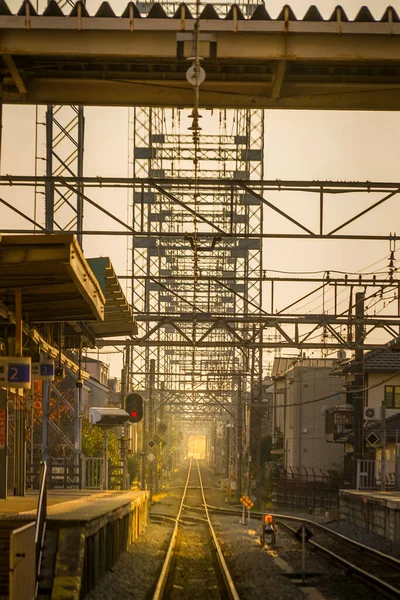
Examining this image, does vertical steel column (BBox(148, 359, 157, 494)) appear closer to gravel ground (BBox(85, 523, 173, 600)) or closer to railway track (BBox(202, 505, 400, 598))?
railway track (BBox(202, 505, 400, 598))

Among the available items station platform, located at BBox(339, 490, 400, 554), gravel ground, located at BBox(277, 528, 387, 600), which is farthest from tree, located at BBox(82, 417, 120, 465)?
gravel ground, located at BBox(277, 528, 387, 600)

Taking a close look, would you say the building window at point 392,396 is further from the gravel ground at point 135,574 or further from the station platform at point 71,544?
the station platform at point 71,544

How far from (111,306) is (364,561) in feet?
25.1

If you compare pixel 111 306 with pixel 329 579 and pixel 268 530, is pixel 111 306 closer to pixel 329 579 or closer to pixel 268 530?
pixel 329 579

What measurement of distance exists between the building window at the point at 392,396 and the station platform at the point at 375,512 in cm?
1747

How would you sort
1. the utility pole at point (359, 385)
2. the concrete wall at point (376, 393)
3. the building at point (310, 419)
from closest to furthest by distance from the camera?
the utility pole at point (359, 385) < the concrete wall at point (376, 393) < the building at point (310, 419)

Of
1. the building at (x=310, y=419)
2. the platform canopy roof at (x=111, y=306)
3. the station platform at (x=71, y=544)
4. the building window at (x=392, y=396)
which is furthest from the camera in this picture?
the building at (x=310, y=419)

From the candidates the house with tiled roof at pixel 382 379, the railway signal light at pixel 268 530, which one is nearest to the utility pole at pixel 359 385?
the railway signal light at pixel 268 530

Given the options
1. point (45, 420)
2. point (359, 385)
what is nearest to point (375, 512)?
point (359, 385)

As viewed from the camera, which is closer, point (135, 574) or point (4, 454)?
point (135, 574)

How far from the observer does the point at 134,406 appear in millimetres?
35844

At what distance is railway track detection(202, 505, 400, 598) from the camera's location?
1903cm

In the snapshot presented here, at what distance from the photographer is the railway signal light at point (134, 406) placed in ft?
115

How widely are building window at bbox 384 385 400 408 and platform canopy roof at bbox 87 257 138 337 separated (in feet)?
98.4
